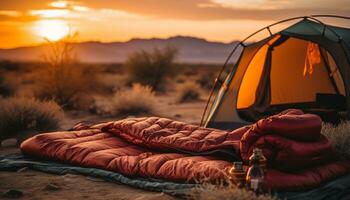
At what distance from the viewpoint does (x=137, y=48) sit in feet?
391

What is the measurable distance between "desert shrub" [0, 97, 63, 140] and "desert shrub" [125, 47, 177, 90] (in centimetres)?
1325

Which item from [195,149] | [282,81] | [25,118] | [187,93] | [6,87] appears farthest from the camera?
[6,87]

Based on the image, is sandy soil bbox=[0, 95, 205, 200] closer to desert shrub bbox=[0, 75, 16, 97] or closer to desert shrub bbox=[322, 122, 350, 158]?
desert shrub bbox=[322, 122, 350, 158]

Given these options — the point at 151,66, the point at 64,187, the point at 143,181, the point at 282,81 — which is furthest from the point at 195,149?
the point at 151,66

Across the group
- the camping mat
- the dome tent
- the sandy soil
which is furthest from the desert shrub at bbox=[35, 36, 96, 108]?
the sandy soil

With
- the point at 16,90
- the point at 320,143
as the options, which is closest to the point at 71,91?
the point at 16,90

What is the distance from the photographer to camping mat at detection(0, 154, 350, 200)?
206 inches

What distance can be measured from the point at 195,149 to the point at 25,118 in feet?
13.4

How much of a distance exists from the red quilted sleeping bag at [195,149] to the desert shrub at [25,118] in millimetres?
1853

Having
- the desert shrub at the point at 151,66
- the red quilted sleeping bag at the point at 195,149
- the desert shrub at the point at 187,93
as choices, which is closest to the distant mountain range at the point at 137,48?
the desert shrub at the point at 151,66

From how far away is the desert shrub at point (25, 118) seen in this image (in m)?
9.10

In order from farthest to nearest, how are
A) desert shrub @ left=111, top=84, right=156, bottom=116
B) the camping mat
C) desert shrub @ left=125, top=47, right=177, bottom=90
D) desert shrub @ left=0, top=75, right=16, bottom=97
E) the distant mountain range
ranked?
the distant mountain range → desert shrub @ left=125, top=47, right=177, bottom=90 → desert shrub @ left=0, top=75, right=16, bottom=97 → desert shrub @ left=111, top=84, right=156, bottom=116 → the camping mat

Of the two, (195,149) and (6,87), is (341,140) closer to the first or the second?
(195,149)

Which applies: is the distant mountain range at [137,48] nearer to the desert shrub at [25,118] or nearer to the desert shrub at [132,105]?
the desert shrub at [132,105]
